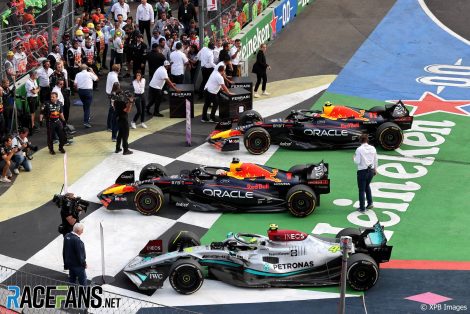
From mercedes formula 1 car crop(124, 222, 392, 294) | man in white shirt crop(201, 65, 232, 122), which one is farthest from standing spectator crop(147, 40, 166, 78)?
mercedes formula 1 car crop(124, 222, 392, 294)

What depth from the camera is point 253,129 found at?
23.1 metres

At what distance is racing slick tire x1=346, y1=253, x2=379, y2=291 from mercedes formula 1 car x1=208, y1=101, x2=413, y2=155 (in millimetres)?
7012

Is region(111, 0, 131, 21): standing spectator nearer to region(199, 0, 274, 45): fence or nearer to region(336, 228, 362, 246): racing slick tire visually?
region(199, 0, 274, 45): fence

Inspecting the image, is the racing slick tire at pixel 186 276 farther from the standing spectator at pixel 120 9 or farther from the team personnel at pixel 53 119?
the standing spectator at pixel 120 9

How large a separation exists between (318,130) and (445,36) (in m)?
11.3

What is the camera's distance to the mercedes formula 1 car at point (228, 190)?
19.8 meters

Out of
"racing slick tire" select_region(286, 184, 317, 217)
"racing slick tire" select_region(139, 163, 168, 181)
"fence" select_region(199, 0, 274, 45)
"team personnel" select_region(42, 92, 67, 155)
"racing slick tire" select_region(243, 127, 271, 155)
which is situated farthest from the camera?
"fence" select_region(199, 0, 274, 45)

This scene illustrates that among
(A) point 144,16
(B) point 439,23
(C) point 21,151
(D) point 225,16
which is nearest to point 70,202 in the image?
(C) point 21,151

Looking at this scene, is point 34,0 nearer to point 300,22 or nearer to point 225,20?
point 225,20

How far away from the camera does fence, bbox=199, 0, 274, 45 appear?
28234 millimetres

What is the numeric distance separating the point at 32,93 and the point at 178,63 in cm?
448

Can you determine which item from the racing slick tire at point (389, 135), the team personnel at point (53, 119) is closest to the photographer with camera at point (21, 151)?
the team personnel at point (53, 119)

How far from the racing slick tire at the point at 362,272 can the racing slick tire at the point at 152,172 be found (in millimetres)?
5599

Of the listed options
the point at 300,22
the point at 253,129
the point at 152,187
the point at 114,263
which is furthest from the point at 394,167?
the point at 300,22
